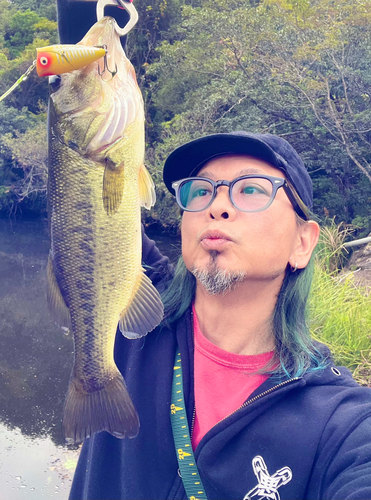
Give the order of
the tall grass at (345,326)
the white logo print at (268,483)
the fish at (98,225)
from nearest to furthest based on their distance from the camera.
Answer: the white logo print at (268,483) < the fish at (98,225) < the tall grass at (345,326)

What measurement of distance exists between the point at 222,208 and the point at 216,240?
125 millimetres

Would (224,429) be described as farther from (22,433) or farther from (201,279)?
(22,433)

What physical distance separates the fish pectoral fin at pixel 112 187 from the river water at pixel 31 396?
3.39m

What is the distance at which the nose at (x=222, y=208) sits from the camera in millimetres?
1609

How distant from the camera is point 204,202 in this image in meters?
1.70

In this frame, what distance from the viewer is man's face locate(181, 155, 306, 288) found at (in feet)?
5.21

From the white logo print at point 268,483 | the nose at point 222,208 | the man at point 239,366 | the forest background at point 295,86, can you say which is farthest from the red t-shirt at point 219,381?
the forest background at point 295,86

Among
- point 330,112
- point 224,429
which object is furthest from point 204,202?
point 330,112

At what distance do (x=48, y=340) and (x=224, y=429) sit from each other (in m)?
6.13

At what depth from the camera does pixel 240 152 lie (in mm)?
1688

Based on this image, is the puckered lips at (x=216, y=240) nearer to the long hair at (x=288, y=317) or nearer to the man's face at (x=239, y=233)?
the man's face at (x=239, y=233)

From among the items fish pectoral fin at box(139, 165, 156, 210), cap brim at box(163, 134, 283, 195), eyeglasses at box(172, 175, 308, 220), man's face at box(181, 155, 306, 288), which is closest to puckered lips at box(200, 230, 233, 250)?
man's face at box(181, 155, 306, 288)

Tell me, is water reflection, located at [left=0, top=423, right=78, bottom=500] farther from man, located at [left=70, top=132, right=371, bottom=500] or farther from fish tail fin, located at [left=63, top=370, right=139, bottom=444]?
fish tail fin, located at [left=63, top=370, right=139, bottom=444]

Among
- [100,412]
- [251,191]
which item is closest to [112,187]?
[251,191]
